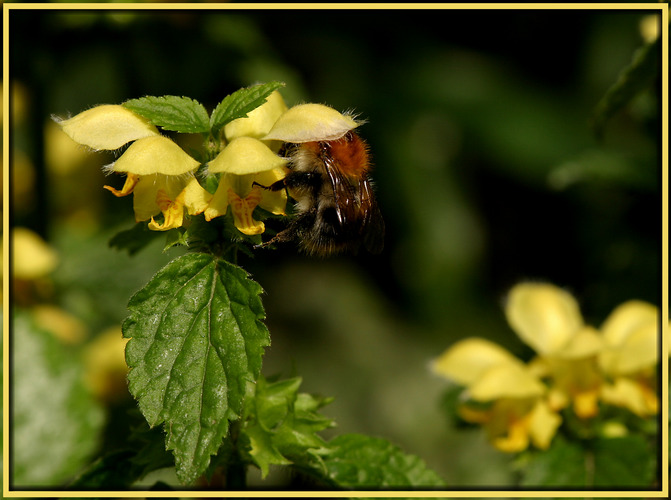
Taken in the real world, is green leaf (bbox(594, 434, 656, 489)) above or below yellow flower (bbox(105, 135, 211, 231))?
below

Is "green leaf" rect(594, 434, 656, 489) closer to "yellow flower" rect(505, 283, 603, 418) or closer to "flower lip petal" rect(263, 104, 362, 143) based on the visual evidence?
"yellow flower" rect(505, 283, 603, 418)

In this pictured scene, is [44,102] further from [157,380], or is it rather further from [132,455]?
[157,380]

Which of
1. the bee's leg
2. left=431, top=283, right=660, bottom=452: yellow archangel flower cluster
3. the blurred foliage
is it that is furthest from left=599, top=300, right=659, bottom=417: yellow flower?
the blurred foliage

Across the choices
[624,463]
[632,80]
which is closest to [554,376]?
[624,463]

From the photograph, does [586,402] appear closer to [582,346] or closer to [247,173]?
[582,346]

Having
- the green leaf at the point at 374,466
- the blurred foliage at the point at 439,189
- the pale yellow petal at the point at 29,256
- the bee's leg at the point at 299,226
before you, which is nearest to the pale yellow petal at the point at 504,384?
the green leaf at the point at 374,466

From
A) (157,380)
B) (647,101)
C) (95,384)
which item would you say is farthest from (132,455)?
(647,101)

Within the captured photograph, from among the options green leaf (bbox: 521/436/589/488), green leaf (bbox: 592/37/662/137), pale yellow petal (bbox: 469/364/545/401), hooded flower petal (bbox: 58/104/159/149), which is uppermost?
green leaf (bbox: 592/37/662/137)
